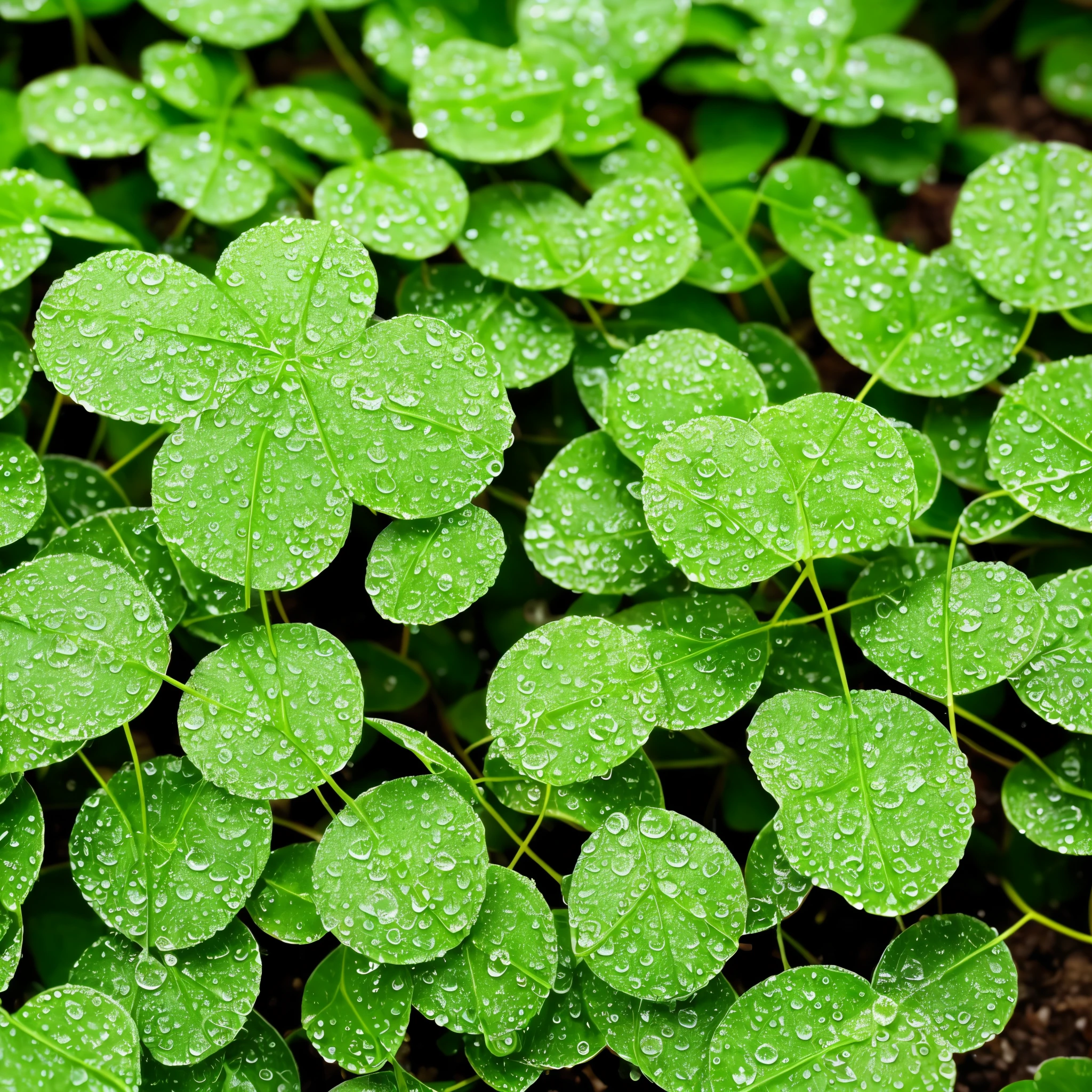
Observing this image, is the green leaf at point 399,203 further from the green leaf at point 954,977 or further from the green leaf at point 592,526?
the green leaf at point 954,977

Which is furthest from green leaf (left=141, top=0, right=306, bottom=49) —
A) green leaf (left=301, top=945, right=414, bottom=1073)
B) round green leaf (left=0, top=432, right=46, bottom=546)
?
green leaf (left=301, top=945, right=414, bottom=1073)

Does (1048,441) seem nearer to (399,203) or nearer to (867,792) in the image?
(867,792)

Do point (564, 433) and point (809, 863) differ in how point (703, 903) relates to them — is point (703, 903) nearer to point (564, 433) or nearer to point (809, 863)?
→ point (809, 863)

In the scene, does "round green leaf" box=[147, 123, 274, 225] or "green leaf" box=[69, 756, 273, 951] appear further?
"round green leaf" box=[147, 123, 274, 225]

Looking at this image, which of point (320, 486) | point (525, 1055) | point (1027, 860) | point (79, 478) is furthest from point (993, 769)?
point (79, 478)

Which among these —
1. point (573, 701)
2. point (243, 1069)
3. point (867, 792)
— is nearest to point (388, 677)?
point (573, 701)

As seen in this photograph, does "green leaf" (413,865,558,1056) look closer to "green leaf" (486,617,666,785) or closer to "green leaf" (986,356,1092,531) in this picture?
"green leaf" (486,617,666,785)

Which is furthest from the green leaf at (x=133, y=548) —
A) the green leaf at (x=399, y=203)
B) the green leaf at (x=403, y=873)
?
the green leaf at (x=399, y=203)
